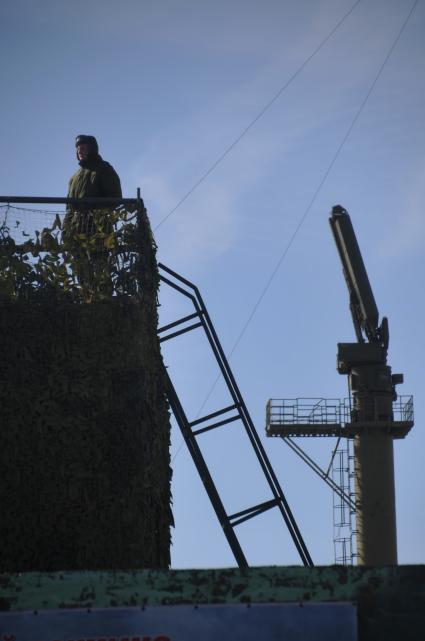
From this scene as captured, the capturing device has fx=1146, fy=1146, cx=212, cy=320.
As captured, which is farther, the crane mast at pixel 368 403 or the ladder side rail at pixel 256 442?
the crane mast at pixel 368 403

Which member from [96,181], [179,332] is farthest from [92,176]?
[179,332]

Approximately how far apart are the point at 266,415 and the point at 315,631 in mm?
44206

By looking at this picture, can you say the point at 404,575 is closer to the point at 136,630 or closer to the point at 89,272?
the point at 136,630

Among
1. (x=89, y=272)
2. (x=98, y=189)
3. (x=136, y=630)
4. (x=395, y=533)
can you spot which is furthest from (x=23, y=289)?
(x=395, y=533)

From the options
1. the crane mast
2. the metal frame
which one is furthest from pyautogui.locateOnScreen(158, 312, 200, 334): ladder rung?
the crane mast

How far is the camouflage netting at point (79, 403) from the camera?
14023 mm

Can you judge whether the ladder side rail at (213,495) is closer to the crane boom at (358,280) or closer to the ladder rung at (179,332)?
the ladder rung at (179,332)

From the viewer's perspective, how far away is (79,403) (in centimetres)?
1427

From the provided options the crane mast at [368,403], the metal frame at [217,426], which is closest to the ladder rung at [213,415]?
the metal frame at [217,426]

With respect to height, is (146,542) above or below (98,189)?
below

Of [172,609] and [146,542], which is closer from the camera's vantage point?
[172,609]

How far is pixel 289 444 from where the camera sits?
52750 mm

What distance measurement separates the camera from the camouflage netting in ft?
46.0

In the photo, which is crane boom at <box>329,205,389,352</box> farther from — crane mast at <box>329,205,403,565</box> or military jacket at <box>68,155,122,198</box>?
military jacket at <box>68,155,122,198</box>
